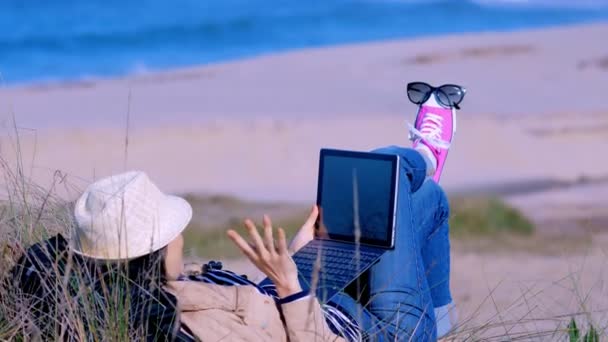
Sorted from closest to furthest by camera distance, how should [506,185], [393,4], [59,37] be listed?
[506,185]
[59,37]
[393,4]

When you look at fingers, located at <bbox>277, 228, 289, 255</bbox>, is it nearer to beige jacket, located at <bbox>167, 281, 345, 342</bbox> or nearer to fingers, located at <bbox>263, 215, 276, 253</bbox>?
fingers, located at <bbox>263, 215, 276, 253</bbox>

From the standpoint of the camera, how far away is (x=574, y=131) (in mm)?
15727

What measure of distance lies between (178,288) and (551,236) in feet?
23.2

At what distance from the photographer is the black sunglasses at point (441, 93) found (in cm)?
485

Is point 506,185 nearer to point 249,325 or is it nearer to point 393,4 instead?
point 249,325

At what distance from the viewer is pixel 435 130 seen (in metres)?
4.72

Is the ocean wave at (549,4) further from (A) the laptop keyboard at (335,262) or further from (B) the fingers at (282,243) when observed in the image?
(B) the fingers at (282,243)

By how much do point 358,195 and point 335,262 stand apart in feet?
0.95

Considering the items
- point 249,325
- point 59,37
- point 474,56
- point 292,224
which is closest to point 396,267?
point 249,325

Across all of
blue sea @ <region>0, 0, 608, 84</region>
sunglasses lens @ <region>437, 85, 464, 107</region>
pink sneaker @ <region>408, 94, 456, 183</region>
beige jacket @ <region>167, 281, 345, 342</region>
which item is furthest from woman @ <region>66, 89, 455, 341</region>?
blue sea @ <region>0, 0, 608, 84</region>

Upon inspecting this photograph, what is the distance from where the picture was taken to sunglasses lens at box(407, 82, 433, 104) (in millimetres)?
4906

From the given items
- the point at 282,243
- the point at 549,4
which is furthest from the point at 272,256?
the point at 549,4

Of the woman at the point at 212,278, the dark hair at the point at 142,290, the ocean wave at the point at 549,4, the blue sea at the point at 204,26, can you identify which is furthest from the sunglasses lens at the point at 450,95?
the ocean wave at the point at 549,4

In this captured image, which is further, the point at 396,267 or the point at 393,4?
the point at 393,4
